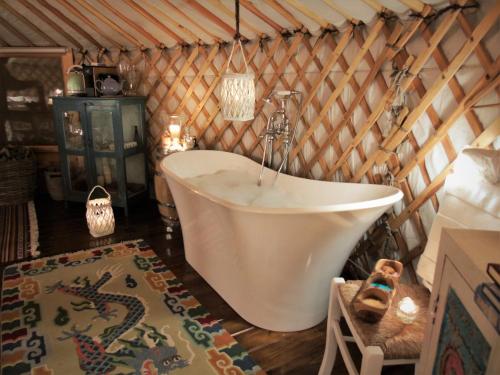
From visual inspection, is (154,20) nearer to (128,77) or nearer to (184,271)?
(128,77)

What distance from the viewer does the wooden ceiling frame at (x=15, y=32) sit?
3216 mm

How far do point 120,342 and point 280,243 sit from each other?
83 cm

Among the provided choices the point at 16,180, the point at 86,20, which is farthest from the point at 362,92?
the point at 16,180

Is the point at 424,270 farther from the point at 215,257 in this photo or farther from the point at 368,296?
the point at 215,257

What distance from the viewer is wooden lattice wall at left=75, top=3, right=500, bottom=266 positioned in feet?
4.83

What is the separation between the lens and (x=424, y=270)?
1335mm

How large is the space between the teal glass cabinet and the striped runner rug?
14.2 inches

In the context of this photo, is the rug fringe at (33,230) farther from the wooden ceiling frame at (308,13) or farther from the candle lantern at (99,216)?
the wooden ceiling frame at (308,13)

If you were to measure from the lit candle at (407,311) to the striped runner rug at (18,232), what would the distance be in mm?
2216

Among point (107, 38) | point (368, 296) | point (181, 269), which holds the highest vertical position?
point (107, 38)

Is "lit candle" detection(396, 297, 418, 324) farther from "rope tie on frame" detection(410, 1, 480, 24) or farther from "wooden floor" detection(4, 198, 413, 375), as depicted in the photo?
"rope tie on frame" detection(410, 1, 480, 24)

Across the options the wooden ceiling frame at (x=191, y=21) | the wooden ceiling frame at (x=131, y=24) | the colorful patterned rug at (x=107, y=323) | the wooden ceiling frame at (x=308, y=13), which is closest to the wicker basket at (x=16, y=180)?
the colorful patterned rug at (x=107, y=323)

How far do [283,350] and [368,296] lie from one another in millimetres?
574

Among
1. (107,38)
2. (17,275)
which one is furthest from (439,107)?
(107,38)
